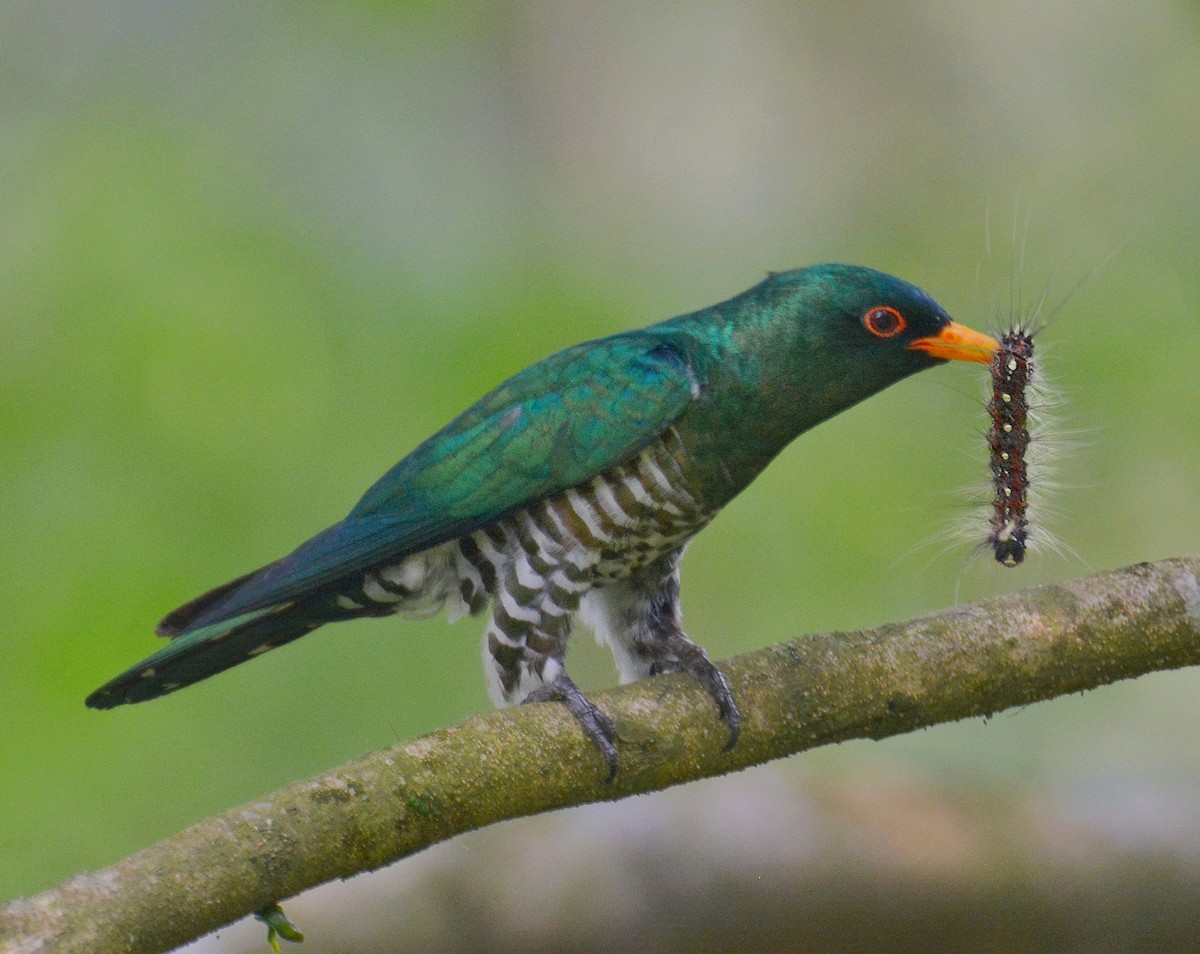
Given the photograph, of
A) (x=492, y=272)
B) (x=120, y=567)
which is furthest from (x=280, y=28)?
(x=120, y=567)

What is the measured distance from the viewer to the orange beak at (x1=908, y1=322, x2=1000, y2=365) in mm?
3629

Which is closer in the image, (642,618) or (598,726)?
(598,726)

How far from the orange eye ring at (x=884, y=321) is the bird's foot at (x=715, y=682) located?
99cm

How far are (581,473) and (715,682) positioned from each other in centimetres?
73

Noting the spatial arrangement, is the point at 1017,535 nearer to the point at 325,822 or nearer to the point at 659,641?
the point at 659,641

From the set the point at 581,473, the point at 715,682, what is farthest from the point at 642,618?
the point at 715,682

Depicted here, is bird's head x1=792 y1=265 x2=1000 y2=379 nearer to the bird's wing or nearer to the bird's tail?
the bird's wing

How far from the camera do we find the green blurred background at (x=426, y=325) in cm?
Answer: 447

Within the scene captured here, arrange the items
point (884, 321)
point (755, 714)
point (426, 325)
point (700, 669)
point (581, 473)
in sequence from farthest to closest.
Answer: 1. point (426, 325)
2. point (884, 321)
3. point (581, 473)
4. point (700, 669)
5. point (755, 714)

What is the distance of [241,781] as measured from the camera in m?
4.54

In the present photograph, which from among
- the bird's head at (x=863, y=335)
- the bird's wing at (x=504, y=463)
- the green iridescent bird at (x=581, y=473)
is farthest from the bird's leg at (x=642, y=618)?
the bird's head at (x=863, y=335)

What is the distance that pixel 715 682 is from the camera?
314 cm

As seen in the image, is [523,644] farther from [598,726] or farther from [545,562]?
[598,726]

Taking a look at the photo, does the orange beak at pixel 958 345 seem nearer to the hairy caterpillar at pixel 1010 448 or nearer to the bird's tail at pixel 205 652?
the hairy caterpillar at pixel 1010 448
